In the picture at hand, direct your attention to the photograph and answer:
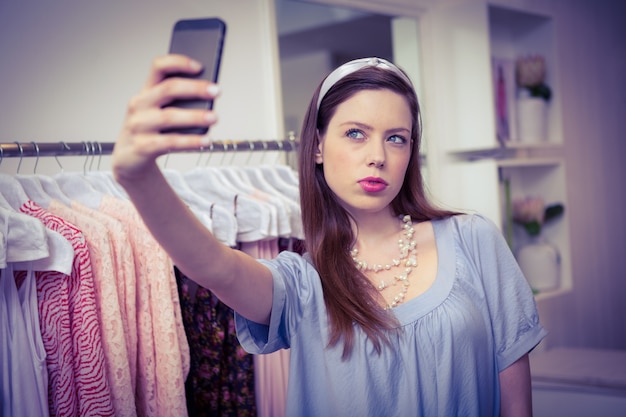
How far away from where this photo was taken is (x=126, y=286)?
A: 1383mm

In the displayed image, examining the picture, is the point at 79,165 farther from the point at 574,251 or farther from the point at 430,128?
the point at 574,251

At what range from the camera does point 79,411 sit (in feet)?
4.16

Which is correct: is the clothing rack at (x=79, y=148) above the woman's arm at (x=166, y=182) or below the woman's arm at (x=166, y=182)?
above

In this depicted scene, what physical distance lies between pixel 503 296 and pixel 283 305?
442 mm

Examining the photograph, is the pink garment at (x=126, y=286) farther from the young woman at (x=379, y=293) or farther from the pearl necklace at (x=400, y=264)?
the pearl necklace at (x=400, y=264)

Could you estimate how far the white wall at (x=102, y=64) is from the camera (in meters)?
1.71

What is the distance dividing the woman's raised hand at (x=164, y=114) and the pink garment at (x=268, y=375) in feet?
3.30

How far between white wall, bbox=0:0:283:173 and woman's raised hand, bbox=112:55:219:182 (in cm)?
112

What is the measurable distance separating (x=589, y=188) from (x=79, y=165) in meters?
2.73

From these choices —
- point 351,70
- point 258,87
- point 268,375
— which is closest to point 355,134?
point 351,70

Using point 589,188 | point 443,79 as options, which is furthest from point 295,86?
point 589,188

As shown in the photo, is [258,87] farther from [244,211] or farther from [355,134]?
[355,134]

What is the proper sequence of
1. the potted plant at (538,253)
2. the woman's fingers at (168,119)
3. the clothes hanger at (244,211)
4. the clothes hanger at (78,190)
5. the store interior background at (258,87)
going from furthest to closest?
the potted plant at (538,253), the store interior background at (258,87), the clothes hanger at (244,211), the clothes hanger at (78,190), the woman's fingers at (168,119)

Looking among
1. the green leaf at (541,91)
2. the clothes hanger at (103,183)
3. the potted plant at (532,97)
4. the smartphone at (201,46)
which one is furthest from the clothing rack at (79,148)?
the green leaf at (541,91)
